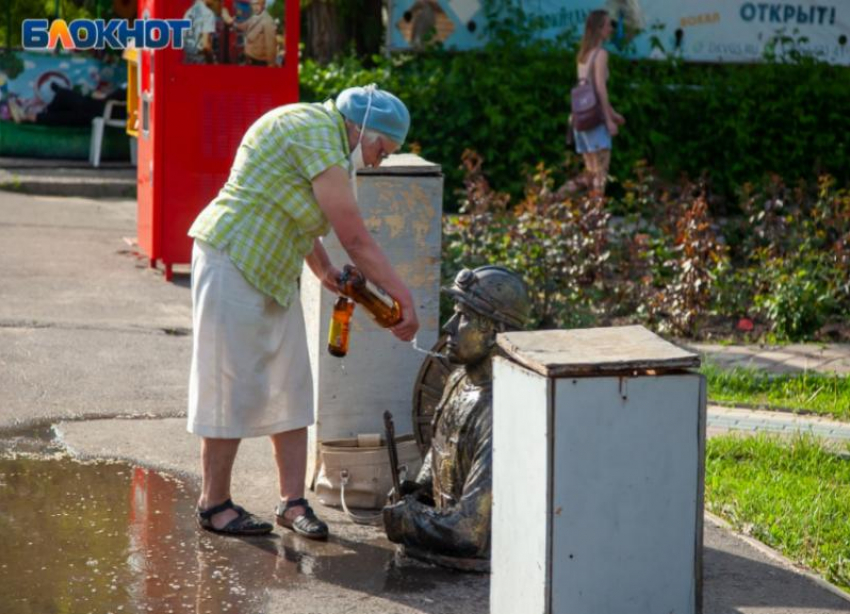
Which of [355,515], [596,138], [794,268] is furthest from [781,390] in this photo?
[596,138]

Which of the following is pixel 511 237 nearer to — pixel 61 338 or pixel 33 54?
pixel 61 338

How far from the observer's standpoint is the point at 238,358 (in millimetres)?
5125

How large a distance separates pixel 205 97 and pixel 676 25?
7.07 metres

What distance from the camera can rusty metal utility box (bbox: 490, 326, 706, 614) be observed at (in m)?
3.89

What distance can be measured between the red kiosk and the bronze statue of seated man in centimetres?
536

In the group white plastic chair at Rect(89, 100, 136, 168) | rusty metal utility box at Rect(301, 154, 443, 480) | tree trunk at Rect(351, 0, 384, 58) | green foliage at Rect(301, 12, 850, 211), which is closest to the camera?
rusty metal utility box at Rect(301, 154, 443, 480)

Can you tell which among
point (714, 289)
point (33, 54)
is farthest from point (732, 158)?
point (33, 54)

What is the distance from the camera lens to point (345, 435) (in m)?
5.78

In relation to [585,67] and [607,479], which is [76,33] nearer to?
→ [585,67]

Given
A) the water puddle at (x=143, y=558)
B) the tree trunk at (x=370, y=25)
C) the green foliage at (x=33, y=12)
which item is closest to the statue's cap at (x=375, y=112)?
the water puddle at (x=143, y=558)

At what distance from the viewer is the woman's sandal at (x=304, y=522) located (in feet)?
17.4

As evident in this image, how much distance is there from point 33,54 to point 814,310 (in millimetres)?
10482

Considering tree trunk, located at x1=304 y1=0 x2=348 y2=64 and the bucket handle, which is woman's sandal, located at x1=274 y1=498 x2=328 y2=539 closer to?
the bucket handle

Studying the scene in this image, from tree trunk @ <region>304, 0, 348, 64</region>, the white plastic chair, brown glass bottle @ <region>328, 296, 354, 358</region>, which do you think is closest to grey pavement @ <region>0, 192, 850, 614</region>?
brown glass bottle @ <region>328, 296, 354, 358</region>
